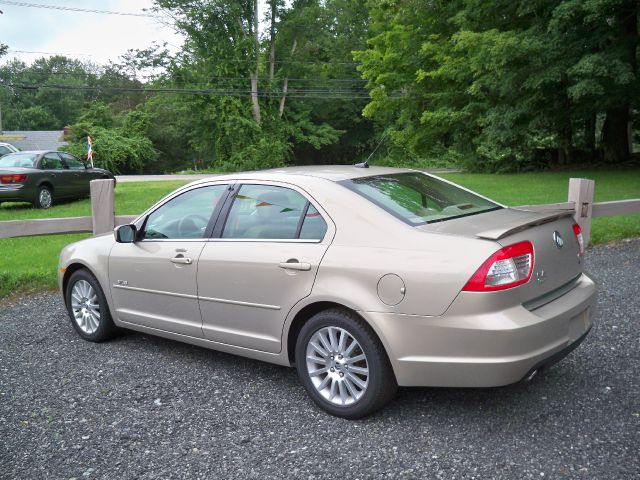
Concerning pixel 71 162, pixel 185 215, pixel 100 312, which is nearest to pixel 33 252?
pixel 100 312

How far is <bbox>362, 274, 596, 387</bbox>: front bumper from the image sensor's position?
3.23 metres

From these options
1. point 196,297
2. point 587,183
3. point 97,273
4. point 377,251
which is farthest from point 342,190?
point 587,183

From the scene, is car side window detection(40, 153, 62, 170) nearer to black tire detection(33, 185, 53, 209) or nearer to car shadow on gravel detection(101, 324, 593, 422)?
black tire detection(33, 185, 53, 209)

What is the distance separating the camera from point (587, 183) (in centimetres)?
831

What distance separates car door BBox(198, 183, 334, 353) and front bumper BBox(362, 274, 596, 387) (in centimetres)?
63

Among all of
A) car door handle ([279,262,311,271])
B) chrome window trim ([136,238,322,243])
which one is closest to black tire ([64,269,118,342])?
chrome window trim ([136,238,322,243])

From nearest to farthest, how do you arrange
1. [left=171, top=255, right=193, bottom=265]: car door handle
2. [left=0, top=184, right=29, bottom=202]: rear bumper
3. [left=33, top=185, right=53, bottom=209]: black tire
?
[left=171, top=255, right=193, bottom=265]: car door handle → [left=0, top=184, right=29, bottom=202]: rear bumper → [left=33, top=185, right=53, bottom=209]: black tire

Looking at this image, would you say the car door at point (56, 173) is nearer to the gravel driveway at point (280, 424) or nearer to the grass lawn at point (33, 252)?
the grass lawn at point (33, 252)

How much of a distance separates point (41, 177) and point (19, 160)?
2.96ft

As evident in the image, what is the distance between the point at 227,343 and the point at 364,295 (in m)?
1.31

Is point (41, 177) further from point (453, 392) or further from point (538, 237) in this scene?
point (538, 237)

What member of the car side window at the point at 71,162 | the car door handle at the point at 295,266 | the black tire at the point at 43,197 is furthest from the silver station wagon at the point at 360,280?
the car side window at the point at 71,162

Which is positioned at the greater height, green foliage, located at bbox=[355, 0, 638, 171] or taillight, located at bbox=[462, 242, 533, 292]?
green foliage, located at bbox=[355, 0, 638, 171]

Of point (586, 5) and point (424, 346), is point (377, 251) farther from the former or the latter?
point (586, 5)
